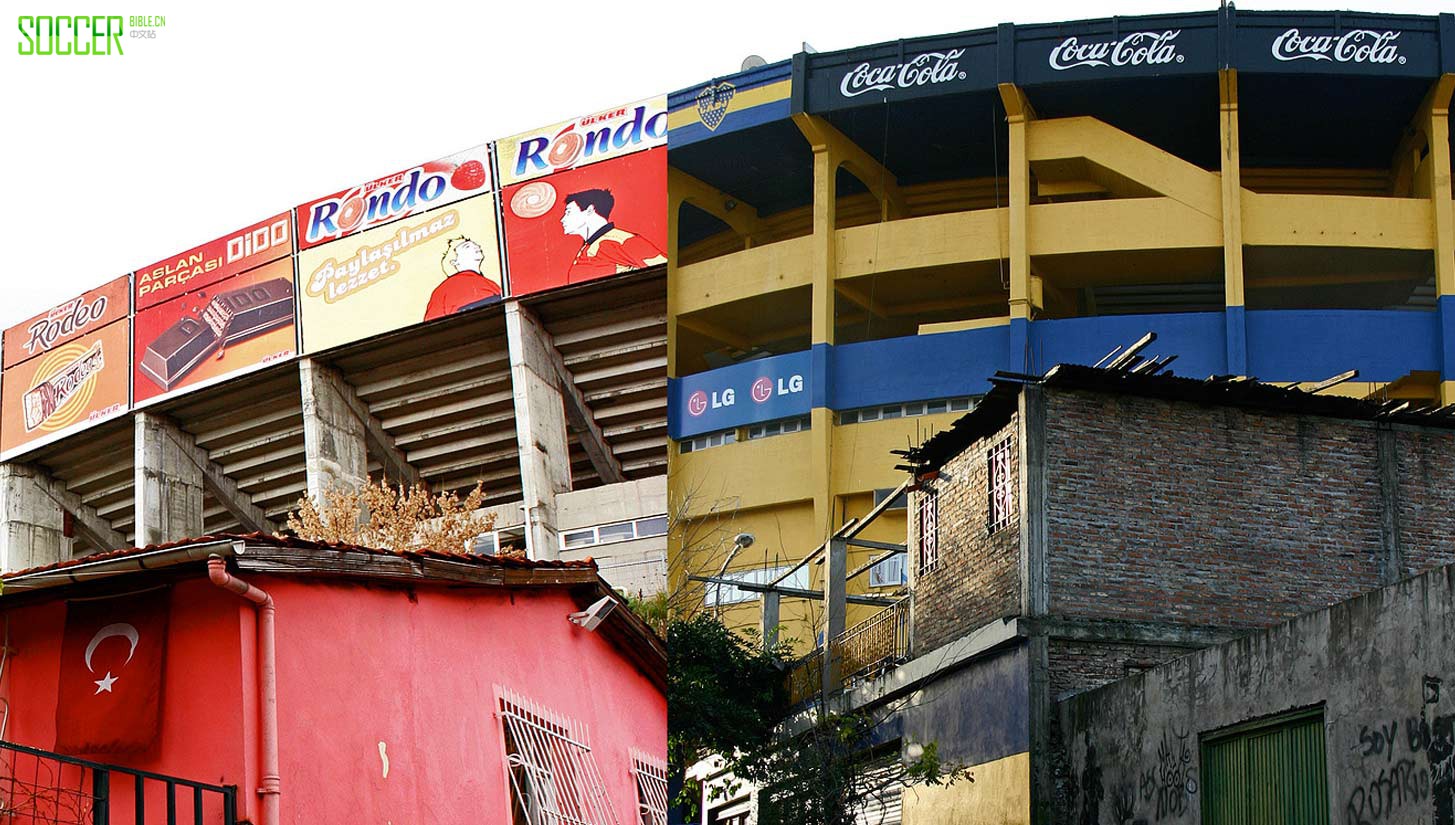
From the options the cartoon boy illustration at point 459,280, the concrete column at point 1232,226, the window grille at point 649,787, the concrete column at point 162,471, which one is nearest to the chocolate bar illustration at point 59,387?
the concrete column at point 162,471

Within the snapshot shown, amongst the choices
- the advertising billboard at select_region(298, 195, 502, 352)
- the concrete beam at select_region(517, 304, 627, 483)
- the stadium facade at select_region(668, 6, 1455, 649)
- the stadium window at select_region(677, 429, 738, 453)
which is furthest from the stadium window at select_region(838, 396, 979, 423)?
the advertising billboard at select_region(298, 195, 502, 352)

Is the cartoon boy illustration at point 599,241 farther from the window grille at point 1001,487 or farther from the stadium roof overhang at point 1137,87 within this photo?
the stadium roof overhang at point 1137,87

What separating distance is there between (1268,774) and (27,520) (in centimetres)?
661

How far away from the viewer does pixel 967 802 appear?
3439 millimetres

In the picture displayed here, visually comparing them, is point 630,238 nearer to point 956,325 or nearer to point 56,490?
point 956,325

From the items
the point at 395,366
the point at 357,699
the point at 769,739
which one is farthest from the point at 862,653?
the point at 395,366

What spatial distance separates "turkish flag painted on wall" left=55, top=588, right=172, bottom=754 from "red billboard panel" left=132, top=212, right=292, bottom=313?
120 inches

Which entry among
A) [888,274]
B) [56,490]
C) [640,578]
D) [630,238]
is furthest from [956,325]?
[56,490]

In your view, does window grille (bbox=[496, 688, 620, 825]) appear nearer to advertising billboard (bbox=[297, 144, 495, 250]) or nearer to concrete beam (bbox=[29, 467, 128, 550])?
advertising billboard (bbox=[297, 144, 495, 250])

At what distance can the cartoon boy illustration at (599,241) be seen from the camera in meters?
5.15

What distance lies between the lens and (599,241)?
5.93 m

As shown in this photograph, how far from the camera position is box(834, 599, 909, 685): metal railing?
10.0 ft

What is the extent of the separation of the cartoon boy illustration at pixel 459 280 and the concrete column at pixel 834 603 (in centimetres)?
489

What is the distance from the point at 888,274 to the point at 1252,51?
832 millimetres
